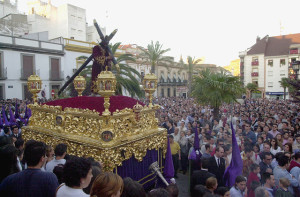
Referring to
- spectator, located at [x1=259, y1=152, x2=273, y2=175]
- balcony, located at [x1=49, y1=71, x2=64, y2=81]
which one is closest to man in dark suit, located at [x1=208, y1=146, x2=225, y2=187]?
spectator, located at [x1=259, y1=152, x2=273, y2=175]

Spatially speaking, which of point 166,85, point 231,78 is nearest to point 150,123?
point 231,78

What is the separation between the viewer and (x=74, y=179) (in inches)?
98.8

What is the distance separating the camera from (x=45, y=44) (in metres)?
24.0

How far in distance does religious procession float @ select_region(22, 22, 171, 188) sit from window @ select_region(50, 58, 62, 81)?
20.0 metres

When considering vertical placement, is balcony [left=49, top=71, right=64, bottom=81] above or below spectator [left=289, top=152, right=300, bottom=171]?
above

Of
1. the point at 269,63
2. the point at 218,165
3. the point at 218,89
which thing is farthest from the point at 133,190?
the point at 269,63

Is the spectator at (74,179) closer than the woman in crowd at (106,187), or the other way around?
the woman in crowd at (106,187)

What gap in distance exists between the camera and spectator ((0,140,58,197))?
251cm

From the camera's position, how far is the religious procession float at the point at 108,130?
4.49 metres

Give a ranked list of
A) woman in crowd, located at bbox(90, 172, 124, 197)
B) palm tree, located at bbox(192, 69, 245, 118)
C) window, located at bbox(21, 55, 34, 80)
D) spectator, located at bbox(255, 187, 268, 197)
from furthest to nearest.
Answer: window, located at bbox(21, 55, 34, 80) < palm tree, located at bbox(192, 69, 245, 118) < spectator, located at bbox(255, 187, 268, 197) < woman in crowd, located at bbox(90, 172, 124, 197)

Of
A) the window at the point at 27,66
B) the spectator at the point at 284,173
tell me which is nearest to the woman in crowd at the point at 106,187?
the spectator at the point at 284,173

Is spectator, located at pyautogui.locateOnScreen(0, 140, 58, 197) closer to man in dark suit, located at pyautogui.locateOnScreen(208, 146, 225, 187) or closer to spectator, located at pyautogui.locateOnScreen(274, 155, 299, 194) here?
man in dark suit, located at pyautogui.locateOnScreen(208, 146, 225, 187)

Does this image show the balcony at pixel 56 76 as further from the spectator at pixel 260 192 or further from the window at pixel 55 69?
the spectator at pixel 260 192

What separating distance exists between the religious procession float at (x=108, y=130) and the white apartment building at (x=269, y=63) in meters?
40.7
